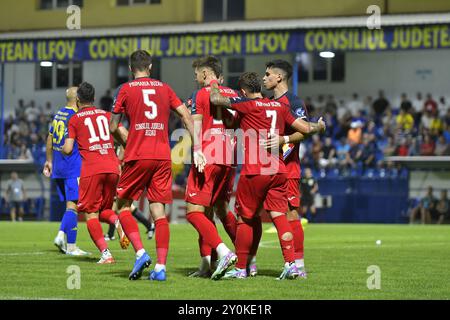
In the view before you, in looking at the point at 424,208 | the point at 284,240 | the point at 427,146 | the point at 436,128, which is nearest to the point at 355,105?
the point at 436,128

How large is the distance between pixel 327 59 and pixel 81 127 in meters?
29.0

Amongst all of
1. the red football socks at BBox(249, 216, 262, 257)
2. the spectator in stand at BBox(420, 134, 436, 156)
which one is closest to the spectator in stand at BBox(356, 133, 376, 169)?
the spectator in stand at BBox(420, 134, 436, 156)

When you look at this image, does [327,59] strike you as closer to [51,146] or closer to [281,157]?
[51,146]

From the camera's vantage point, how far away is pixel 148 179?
430 inches

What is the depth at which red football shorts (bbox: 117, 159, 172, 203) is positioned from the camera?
10.9 metres

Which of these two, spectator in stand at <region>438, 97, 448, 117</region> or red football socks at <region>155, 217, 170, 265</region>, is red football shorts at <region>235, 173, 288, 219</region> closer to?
red football socks at <region>155, 217, 170, 265</region>

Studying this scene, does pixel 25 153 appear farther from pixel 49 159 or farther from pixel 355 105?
pixel 49 159

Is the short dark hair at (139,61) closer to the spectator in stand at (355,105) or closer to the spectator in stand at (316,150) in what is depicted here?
the spectator in stand at (316,150)

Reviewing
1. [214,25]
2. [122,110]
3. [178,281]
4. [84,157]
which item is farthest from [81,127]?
[214,25]

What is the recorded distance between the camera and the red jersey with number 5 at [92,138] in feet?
43.3

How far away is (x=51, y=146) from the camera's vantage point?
51.6ft

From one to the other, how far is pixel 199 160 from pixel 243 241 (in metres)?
1.07
